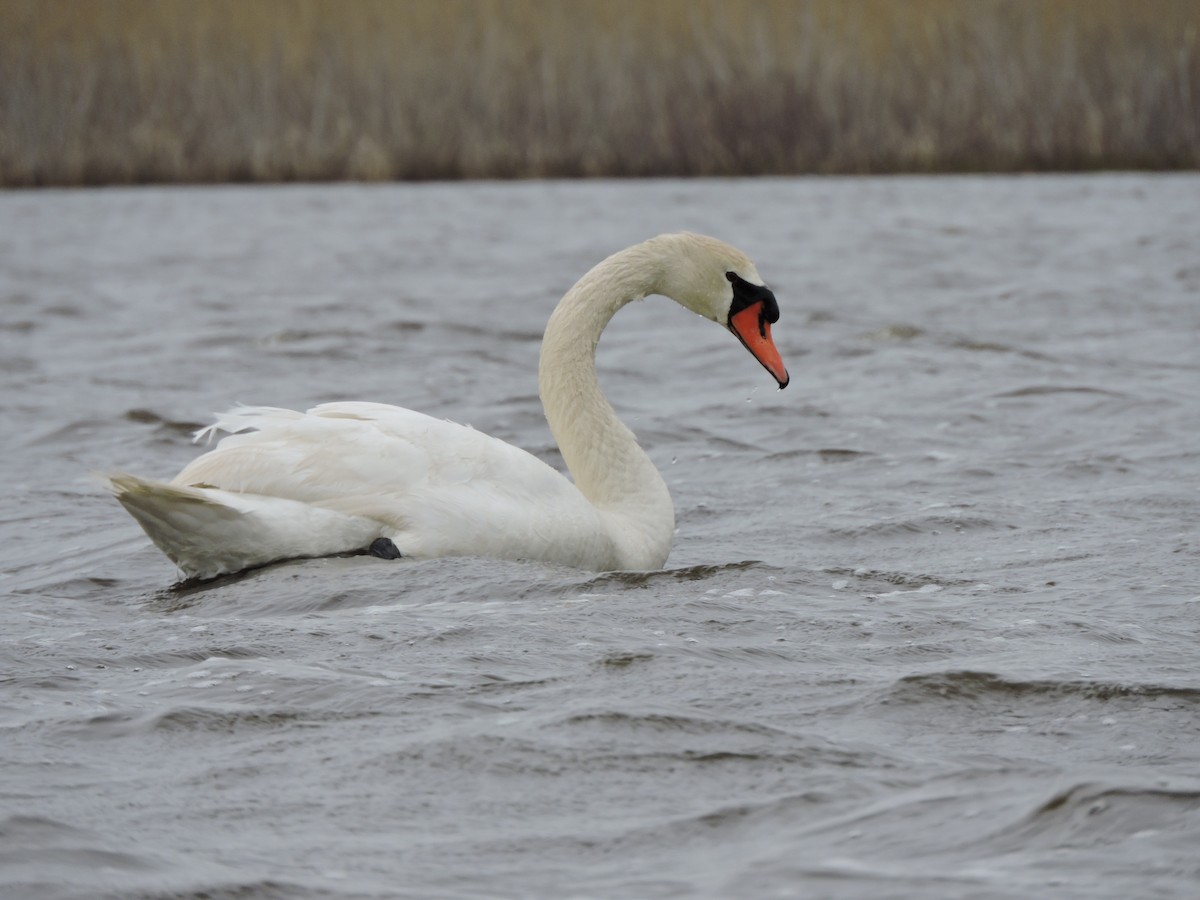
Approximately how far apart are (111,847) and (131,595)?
2238mm

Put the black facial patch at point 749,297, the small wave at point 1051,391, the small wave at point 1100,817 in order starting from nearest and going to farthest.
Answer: the small wave at point 1100,817 < the black facial patch at point 749,297 < the small wave at point 1051,391

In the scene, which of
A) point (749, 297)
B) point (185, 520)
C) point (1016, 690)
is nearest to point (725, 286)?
point (749, 297)

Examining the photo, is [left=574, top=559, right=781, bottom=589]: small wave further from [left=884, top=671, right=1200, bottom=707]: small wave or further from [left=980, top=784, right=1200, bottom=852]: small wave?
[left=980, top=784, right=1200, bottom=852]: small wave

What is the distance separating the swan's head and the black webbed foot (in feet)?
4.47

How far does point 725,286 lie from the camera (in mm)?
5676

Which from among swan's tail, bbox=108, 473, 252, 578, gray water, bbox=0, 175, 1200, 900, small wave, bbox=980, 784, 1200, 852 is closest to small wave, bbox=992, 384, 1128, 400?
gray water, bbox=0, 175, 1200, 900

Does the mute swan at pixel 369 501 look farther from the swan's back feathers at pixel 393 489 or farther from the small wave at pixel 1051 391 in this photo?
the small wave at pixel 1051 391

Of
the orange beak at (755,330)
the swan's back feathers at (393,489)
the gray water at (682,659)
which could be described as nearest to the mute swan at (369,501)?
the swan's back feathers at (393,489)

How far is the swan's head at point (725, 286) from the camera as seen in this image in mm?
5641

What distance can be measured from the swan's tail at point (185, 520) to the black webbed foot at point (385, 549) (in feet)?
1.25

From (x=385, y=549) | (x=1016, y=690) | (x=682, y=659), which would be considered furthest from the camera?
(x=385, y=549)

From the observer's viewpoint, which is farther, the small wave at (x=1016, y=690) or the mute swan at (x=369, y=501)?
the mute swan at (x=369, y=501)

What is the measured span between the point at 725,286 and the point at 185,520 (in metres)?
1.95

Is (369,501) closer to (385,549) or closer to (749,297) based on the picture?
(385,549)
